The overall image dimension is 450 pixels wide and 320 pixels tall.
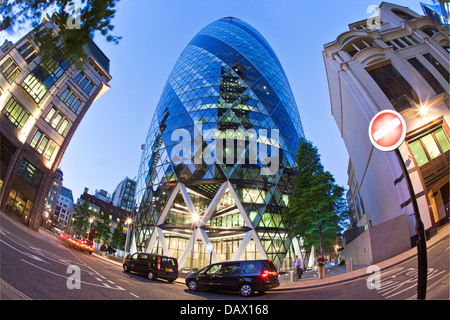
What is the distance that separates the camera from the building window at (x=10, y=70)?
15648 mm

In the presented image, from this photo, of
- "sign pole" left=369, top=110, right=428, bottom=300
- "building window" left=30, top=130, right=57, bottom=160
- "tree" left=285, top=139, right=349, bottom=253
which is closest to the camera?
"sign pole" left=369, top=110, right=428, bottom=300

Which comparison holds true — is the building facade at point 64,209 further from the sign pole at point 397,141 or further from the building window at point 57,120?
the sign pole at point 397,141

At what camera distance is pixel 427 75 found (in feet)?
53.2

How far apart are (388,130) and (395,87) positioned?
59.0ft

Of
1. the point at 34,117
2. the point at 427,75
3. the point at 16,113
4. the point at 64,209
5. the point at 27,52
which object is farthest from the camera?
the point at 64,209

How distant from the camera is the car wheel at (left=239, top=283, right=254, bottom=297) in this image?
868cm

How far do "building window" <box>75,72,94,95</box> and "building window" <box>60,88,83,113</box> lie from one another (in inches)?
60.9

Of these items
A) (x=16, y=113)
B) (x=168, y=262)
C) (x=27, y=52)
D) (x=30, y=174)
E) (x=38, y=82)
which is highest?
(x=38, y=82)

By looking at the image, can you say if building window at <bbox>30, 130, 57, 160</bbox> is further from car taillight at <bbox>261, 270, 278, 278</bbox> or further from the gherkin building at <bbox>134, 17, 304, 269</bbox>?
car taillight at <bbox>261, 270, 278, 278</bbox>

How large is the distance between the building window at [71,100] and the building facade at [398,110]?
3114 cm

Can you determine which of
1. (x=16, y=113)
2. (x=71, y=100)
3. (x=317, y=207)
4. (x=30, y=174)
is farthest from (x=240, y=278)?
(x=71, y=100)

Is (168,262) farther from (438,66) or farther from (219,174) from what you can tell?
(438,66)

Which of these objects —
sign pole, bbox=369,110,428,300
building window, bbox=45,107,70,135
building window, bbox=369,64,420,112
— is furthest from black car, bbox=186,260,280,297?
building window, bbox=45,107,70,135
